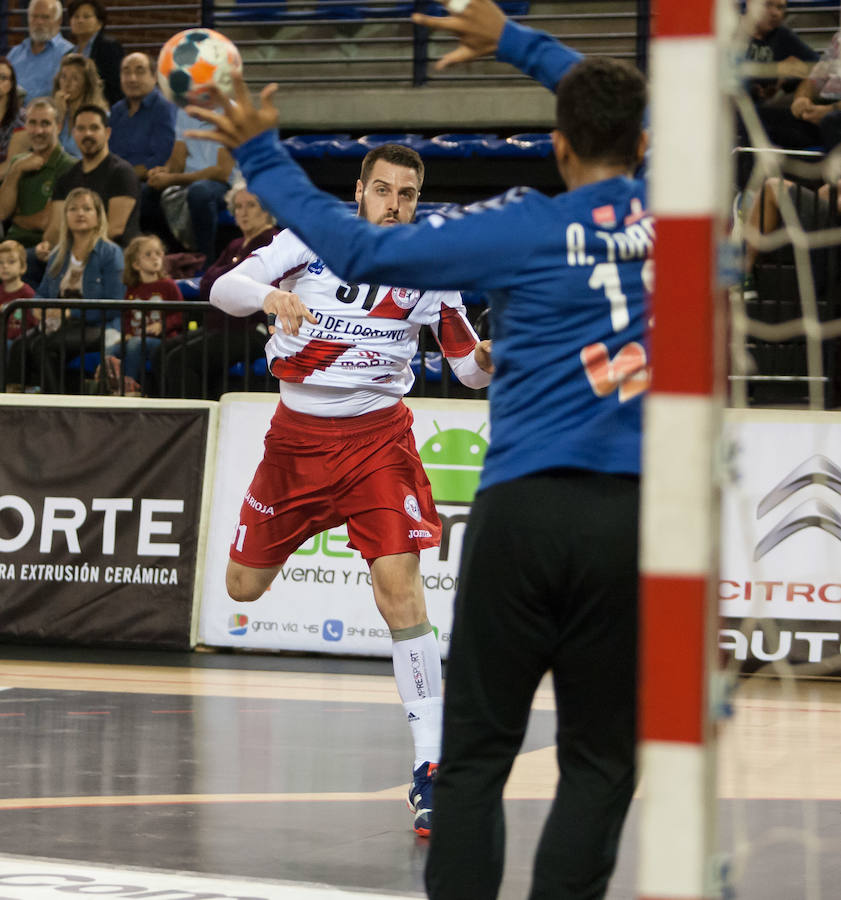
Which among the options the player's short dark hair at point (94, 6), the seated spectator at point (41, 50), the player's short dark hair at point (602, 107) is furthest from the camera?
the seated spectator at point (41, 50)

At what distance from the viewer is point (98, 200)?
11.9 m

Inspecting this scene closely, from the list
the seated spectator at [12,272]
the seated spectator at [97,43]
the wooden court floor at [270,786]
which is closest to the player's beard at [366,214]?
the wooden court floor at [270,786]

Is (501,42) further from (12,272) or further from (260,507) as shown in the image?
(12,272)

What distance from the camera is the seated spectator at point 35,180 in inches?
546

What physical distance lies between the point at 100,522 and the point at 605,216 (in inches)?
281

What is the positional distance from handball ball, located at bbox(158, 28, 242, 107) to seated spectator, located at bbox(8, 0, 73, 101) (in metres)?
11.7

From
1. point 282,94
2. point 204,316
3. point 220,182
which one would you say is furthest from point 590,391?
point 282,94

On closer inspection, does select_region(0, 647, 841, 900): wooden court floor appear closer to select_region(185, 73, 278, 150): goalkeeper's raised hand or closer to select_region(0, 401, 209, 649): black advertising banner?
select_region(0, 401, 209, 649): black advertising banner

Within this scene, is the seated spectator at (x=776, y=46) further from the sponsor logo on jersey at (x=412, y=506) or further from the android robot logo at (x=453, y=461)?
A: the sponsor logo on jersey at (x=412, y=506)

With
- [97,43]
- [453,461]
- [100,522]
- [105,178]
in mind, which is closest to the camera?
[453,461]

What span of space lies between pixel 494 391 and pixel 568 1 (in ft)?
45.9

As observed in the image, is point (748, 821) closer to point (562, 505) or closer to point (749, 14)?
point (562, 505)

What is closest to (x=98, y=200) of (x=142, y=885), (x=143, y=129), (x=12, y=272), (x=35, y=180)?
(x=12, y=272)

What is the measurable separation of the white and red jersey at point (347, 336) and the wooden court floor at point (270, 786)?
1.47 metres
